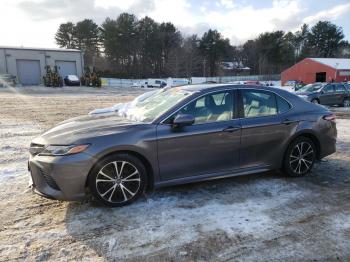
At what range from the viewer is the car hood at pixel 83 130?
13.9ft

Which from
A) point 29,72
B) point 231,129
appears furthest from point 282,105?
point 29,72

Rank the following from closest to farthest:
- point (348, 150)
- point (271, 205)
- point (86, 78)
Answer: point (271, 205)
point (348, 150)
point (86, 78)

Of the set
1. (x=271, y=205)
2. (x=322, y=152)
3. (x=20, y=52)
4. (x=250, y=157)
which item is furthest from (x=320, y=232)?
(x=20, y=52)

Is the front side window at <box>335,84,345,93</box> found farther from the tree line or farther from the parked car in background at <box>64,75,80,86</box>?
the tree line

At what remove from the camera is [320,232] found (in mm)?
3758

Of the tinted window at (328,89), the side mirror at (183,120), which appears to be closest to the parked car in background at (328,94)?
the tinted window at (328,89)

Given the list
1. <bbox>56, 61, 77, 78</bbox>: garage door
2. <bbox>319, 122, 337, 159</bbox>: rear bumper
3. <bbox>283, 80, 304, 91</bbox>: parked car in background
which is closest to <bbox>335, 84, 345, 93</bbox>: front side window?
<bbox>283, 80, 304, 91</bbox>: parked car in background

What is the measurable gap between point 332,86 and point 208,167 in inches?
664

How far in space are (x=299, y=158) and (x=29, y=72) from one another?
1817 inches

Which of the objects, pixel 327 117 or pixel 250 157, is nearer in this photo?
pixel 250 157

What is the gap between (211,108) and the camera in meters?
4.93

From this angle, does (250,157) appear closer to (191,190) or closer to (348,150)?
(191,190)

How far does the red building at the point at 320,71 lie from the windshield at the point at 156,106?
1790 inches

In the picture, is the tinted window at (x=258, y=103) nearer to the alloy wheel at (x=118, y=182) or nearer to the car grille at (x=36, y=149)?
the alloy wheel at (x=118, y=182)
